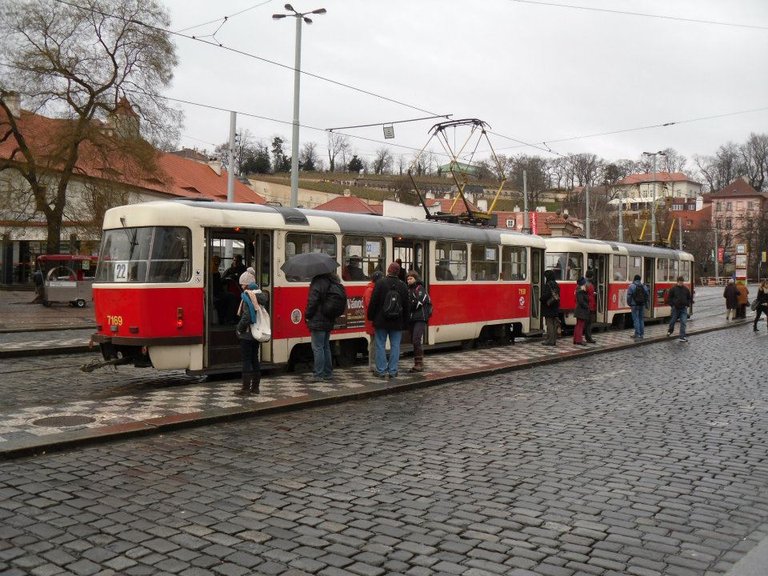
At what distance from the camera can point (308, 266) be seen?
12141 millimetres

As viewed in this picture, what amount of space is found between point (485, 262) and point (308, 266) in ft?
25.0

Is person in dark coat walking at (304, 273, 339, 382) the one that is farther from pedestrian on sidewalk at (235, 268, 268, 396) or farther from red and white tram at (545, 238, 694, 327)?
red and white tram at (545, 238, 694, 327)

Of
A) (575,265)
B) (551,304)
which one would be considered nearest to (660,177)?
(575,265)

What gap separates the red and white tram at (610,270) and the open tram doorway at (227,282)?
41.4 ft

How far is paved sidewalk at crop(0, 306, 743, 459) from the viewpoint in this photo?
797 centimetres

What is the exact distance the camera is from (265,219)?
1307 cm

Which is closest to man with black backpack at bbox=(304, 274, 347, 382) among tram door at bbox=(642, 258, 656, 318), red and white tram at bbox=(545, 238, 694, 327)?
red and white tram at bbox=(545, 238, 694, 327)

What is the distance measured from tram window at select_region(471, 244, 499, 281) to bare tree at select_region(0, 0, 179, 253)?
908 inches

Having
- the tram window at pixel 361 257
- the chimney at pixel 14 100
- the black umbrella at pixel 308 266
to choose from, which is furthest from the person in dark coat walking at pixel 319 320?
the chimney at pixel 14 100

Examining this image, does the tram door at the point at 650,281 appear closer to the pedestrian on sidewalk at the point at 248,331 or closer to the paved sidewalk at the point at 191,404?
the paved sidewalk at the point at 191,404

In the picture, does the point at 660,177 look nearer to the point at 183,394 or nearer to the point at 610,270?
the point at 610,270

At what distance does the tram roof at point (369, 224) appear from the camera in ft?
41.6

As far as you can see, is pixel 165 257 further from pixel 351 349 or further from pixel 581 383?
Result: pixel 581 383

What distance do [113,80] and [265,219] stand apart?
28.1m
